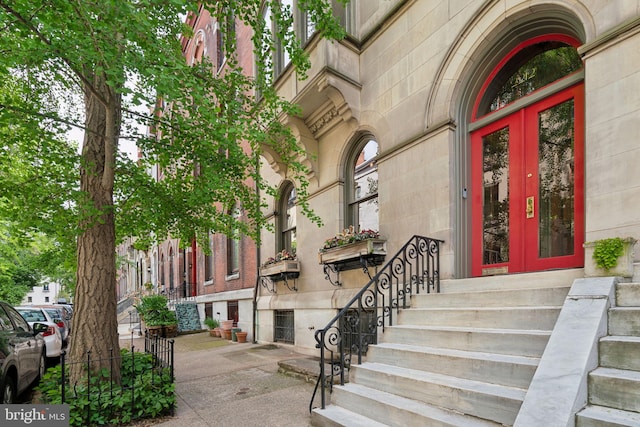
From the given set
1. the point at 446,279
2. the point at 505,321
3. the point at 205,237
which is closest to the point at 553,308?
the point at 505,321

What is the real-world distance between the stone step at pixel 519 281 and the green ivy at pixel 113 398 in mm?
4464

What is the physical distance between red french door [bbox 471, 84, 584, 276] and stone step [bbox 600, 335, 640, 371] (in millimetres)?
1953

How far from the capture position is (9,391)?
16.0 feet

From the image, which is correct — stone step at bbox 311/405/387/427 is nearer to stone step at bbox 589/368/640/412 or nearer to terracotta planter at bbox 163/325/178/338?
stone step at bbox 589/368/640/412


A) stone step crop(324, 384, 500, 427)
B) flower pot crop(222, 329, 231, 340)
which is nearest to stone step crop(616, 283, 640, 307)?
stone step crop(324, 384, 500, 427)

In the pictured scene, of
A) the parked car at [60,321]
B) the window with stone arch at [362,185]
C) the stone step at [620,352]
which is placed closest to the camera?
the stone step at [620,352]

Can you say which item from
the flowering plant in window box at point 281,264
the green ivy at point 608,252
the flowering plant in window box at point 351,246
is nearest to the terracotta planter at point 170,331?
the flowering plant in window box at point 281,264

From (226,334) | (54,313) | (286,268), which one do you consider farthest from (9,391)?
(54,313)

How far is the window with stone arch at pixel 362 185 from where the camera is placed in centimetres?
799

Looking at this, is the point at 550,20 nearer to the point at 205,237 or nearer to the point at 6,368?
the point at 205,237

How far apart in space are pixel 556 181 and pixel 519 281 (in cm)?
149

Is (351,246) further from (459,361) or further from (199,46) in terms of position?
(199,46)

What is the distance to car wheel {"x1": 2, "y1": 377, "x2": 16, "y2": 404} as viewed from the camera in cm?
467

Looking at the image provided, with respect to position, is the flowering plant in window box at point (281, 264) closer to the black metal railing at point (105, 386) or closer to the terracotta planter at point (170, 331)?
the black metal railing at point (105, 386)
